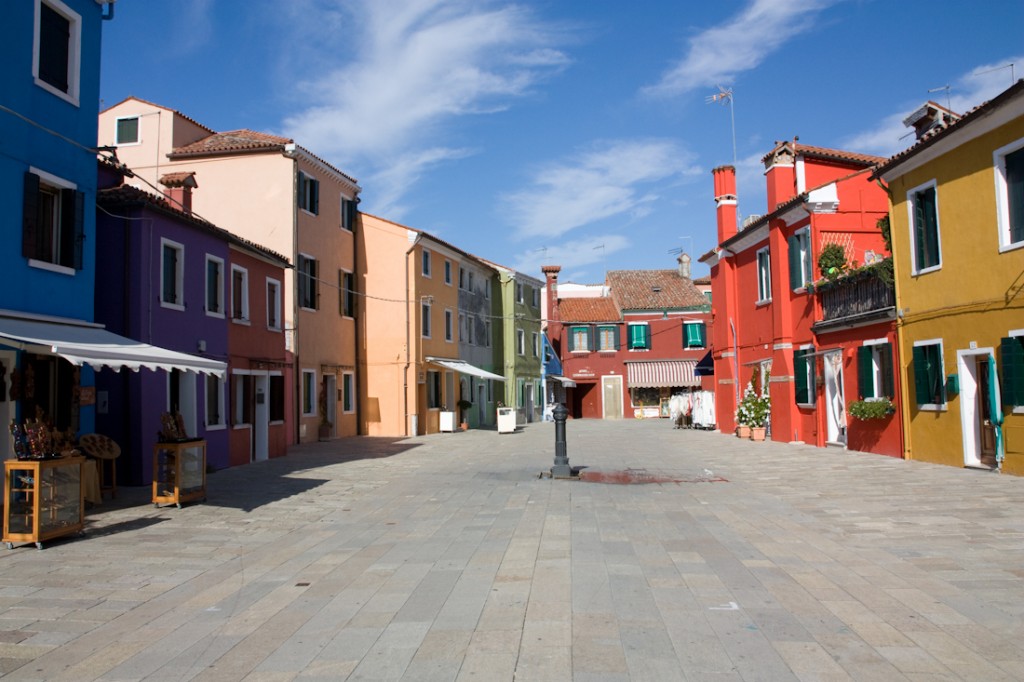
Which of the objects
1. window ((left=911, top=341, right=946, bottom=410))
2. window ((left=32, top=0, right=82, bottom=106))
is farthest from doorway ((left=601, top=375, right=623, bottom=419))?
window ((left=32, top=0, right=82, bottom=106))

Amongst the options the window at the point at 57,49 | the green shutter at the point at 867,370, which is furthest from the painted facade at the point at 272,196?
the green shutter at the point at 867,370

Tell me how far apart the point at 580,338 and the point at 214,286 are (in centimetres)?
3543

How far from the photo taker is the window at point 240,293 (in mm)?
18889

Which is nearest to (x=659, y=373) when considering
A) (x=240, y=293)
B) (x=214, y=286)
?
(x=240, y=293)

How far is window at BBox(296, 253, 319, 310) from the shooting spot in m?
25.6

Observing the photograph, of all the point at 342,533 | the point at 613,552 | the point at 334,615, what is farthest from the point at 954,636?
the point at 342,533

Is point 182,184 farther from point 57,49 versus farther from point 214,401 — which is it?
point 57,49

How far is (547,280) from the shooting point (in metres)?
50.9

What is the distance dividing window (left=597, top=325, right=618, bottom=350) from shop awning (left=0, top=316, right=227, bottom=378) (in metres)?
39.6

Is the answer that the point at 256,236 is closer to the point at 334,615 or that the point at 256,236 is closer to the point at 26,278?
the point at 26,278

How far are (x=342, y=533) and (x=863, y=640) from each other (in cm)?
604

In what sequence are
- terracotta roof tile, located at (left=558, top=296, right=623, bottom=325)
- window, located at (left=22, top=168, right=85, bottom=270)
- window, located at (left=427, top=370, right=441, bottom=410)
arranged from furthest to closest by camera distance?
terracotta roof tile, located at (left=558, top=296, right=623, bottom=325) < window, located at (left=427, top=370, right=441, bottom=410) < window, located at (left=22, top=168, right=85, bottom=270)

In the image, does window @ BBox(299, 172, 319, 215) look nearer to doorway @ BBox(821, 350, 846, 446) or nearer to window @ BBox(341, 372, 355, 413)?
window @ BBox(341, 372, 355, 413)

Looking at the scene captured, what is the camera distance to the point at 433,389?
32.9 m
